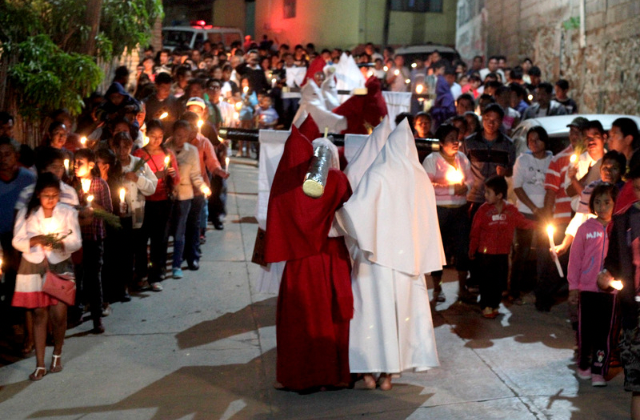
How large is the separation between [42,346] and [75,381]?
36cm

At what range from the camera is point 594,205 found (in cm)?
625

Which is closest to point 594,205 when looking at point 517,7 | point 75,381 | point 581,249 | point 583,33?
point 581,249

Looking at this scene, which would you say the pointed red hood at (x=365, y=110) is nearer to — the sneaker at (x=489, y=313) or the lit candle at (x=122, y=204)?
the sneaker at (x=489, y=313)

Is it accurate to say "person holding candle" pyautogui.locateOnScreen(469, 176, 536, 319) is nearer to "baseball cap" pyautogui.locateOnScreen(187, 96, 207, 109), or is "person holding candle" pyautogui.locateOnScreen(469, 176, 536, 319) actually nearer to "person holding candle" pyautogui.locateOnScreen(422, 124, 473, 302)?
"person holding candle" pyautogui.locateOnScreen(422, 124, 473, 302)

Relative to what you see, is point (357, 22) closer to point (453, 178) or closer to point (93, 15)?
point (93, 15)

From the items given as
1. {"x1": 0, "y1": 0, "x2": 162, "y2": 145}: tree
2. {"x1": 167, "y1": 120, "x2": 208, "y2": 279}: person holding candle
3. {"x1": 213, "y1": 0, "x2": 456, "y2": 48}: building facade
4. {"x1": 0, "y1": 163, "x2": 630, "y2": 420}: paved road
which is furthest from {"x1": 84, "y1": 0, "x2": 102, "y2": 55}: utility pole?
{"x1": 213, "y1": 0, "x2": 456, "y2": 48}: building facade

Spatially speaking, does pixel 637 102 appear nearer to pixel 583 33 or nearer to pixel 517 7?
pixel 583 33

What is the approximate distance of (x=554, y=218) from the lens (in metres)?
8.18

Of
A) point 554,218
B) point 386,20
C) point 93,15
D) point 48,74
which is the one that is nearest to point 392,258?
point 554,218

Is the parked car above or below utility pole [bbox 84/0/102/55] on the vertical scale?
below

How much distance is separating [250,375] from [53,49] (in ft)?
17.0

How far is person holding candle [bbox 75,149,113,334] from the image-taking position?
23.0 ft

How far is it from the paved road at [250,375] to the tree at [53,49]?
279 cm

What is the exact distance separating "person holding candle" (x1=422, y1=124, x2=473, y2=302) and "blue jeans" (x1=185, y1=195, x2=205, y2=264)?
2.64 m
